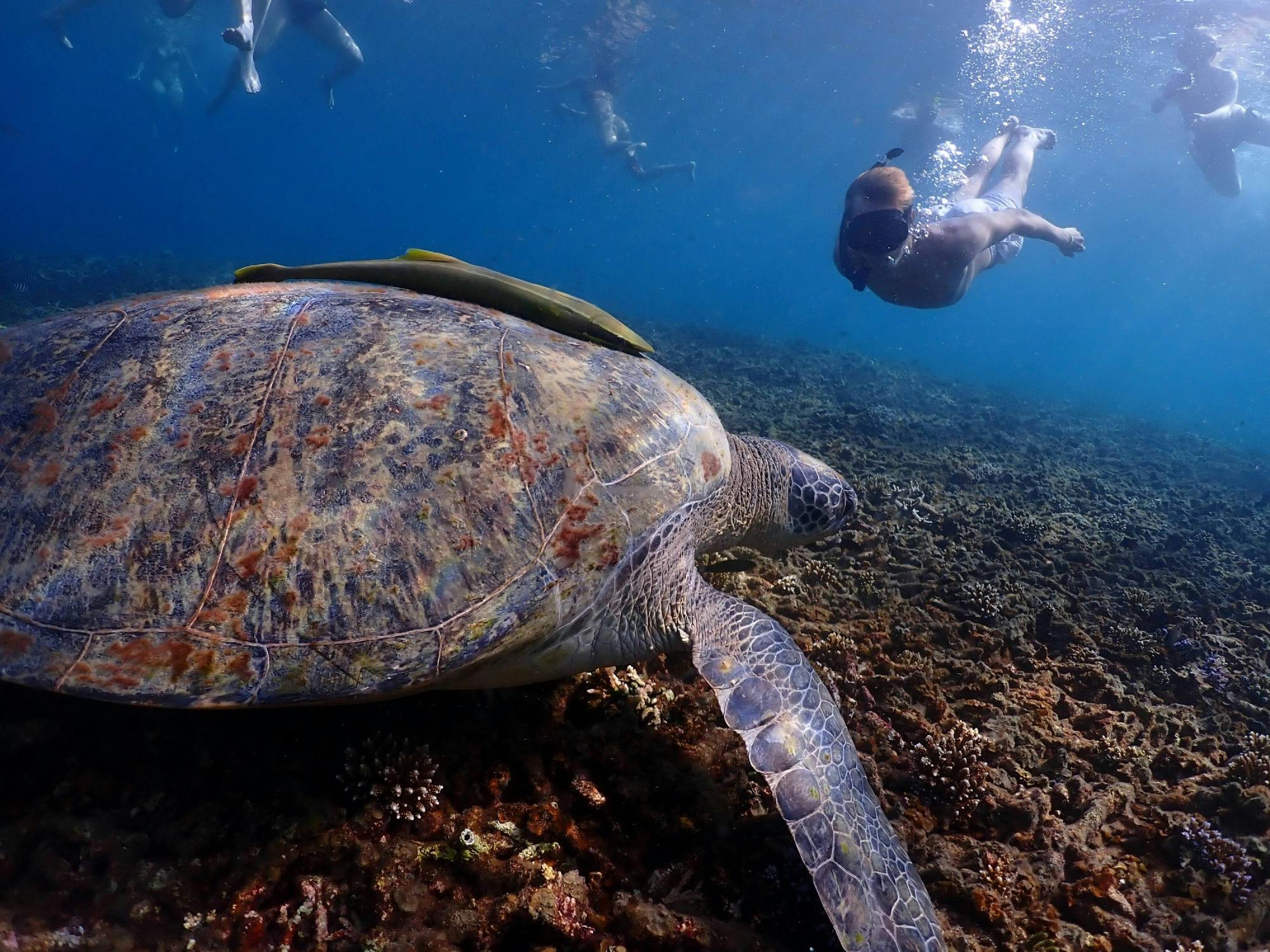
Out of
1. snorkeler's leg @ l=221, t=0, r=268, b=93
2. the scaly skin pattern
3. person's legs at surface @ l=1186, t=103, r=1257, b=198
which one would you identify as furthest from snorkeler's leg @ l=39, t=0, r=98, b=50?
person's legs at surface @ l=1186, t=103, r=1257, b=198

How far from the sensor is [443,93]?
52000 millimetres

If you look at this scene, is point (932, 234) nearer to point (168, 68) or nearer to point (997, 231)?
point (997, 231)

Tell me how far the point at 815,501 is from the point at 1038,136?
1225cm

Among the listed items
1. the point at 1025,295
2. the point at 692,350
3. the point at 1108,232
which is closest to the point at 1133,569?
the point at 692,350

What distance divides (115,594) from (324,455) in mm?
675

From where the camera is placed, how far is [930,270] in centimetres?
666

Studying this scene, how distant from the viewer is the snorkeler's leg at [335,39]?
73.1 feet

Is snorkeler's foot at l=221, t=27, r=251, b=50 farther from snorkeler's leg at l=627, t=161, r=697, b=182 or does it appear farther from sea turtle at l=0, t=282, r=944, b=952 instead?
sea turtle at l=0, t=282, r=944, b=952

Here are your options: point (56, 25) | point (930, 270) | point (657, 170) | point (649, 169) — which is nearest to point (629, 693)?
point (930, 270)

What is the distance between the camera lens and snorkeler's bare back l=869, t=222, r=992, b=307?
21.4 ft

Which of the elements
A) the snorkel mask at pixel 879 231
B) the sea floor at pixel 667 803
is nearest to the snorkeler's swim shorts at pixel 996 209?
the snorkel mask at pixel 879 231

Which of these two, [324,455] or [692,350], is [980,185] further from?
[324,455]

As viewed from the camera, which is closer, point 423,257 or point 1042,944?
point 1042,944

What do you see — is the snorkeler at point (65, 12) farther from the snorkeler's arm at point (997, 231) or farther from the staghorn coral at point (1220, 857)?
the staghorn coral at point (1220, 857)
